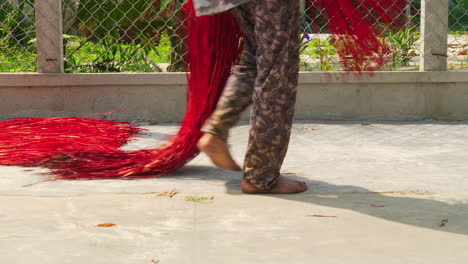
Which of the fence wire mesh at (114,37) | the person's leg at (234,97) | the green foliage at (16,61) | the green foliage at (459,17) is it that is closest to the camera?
the person's leg at (234,97)

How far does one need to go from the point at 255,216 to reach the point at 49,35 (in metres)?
2.66

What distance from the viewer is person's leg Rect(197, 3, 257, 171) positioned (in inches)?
115

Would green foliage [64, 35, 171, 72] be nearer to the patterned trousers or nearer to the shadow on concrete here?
the shadow on concrete

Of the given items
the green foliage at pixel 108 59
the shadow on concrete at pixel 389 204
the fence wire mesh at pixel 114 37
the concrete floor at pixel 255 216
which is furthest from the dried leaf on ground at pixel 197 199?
the green foliage at pixel 108 59

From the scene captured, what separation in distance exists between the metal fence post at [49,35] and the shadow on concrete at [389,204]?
6.42 ft

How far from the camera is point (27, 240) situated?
2.29 metres

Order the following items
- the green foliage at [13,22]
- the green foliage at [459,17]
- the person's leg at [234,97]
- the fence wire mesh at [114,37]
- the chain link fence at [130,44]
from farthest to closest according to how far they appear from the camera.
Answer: the green foliage at [13,22]
the fence wire mesh at [114,37]
the chain link fence at [130,44]
the green foliage at [459,17]
the person's leg at [234,97]

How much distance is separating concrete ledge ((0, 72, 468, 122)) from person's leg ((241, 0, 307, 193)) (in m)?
1.87

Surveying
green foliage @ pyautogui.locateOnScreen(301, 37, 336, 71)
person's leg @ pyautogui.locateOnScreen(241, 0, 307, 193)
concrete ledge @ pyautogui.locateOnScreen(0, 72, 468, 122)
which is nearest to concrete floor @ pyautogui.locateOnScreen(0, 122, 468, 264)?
person's leg @ pyautogui.locateOnScreen(241, 0, 307, 193)

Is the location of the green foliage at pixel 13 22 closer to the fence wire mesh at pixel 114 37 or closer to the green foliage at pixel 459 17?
the fence wire mesh at pixel 114 37

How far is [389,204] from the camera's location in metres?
2.78

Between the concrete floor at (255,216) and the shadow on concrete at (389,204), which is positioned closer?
the concrete floor at (255,216)

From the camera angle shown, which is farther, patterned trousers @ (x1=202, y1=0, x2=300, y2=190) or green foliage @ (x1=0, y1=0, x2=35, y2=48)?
green foliage @ (x1=0, y1=0, x2=35, y2=48)

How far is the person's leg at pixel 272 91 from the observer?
2.78m
